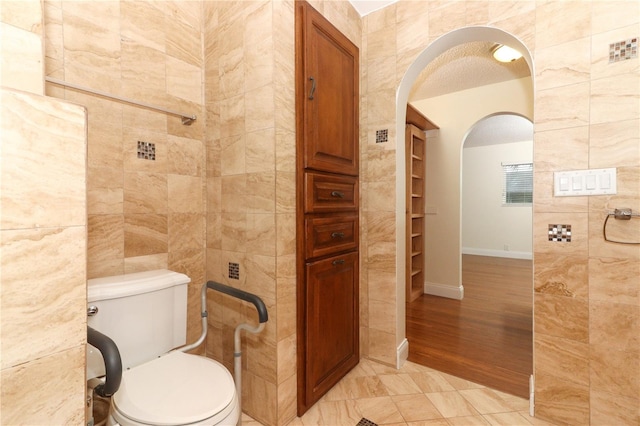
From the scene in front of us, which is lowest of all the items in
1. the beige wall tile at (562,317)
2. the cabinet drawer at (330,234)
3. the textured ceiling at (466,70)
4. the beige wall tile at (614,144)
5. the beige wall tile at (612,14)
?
the beige wall tile at (562,317)

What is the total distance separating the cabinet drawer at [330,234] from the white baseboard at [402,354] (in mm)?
798

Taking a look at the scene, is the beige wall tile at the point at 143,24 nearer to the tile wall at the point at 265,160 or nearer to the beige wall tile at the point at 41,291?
the tile wall at the point at 265,160

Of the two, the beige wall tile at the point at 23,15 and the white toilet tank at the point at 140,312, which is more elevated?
the beige wall tile at the point at 23,15

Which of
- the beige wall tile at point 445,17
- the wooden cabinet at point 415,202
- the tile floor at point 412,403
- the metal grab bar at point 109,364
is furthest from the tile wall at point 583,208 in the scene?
the metal grab bar at point 109,364

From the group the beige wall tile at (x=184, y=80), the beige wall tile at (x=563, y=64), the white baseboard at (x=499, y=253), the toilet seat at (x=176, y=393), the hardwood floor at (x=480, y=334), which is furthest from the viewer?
the white baseboard at (x=499, y=253)

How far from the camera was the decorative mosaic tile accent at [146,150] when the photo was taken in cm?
154

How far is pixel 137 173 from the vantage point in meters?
1.53

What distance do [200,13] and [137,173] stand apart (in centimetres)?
107

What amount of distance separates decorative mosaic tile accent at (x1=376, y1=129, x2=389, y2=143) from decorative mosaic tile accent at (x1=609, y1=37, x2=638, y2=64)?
113 centimetres

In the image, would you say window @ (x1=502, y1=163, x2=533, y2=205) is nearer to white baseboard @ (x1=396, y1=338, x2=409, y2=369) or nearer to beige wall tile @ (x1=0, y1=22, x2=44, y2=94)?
white baseboard @ (x1=396, y1=338, x2=409, y2=369)

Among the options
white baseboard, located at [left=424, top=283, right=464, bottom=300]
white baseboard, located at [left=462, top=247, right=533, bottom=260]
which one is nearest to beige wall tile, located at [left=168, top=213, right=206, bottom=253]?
white baseboard, located at [left=424, top=283, right=464, bottom=300]

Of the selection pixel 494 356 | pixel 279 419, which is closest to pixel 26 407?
pixel 279 419

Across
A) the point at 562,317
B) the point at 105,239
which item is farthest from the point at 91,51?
the point at 562,317

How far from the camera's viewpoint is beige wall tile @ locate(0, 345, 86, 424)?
0.67m
